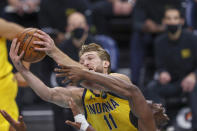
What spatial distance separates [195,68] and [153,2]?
4.14ft

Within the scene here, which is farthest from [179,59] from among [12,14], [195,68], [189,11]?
[12,14]

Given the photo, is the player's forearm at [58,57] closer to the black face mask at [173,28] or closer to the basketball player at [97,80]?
the basketball player at [97,80]

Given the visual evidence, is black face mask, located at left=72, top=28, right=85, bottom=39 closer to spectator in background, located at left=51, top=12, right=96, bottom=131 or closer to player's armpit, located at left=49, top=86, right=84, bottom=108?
spectator in background, located at left=51, top=12, right=96, bottom=131

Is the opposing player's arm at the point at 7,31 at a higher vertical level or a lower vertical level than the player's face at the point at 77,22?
higher

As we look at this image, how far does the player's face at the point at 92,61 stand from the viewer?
15.4ft

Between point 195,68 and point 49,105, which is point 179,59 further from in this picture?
point 49,105

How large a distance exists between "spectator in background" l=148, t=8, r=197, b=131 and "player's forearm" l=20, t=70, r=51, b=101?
2986 mm

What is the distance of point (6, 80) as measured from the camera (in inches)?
223

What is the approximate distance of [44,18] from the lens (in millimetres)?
8219

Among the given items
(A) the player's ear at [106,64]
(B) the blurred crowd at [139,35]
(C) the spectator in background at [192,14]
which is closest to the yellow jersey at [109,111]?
(A) the player's ear at [106,64]

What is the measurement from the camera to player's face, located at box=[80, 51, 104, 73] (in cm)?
468

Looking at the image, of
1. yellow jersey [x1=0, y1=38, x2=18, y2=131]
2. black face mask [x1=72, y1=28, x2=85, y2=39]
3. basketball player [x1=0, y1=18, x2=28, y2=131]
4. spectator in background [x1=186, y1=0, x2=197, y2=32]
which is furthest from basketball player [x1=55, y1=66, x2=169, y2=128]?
spectator in background [x1=186, y1=0, x2=197, y2=32]

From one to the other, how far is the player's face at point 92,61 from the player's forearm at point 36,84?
41 centimetres

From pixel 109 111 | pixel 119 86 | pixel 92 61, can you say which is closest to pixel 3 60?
pixel 92 61
